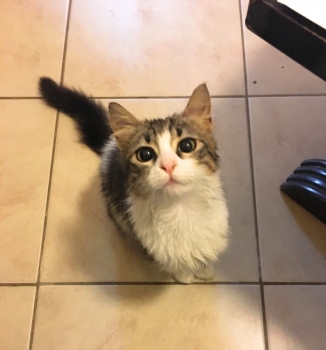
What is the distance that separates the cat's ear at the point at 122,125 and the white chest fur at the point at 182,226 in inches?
5.4

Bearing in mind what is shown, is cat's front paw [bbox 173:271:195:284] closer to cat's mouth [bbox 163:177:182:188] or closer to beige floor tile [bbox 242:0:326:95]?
cat's mouth [bbox 163:177:182:188]

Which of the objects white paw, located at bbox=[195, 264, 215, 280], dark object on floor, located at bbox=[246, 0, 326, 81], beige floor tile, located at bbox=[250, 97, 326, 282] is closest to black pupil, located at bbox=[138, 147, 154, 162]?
dark object on floor, located at bbox=[246, 0, 326, 81]

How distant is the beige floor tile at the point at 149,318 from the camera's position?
1.14m

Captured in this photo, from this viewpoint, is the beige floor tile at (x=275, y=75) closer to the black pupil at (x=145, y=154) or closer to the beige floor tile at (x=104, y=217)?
the beige floor tile at (x=104, y=217)

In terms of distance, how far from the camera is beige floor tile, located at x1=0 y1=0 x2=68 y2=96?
1.48 meters

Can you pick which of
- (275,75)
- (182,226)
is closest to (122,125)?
(182,226)

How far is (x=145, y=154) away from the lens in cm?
85

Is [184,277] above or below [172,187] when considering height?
below

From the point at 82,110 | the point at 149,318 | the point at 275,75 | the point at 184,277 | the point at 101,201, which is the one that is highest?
the point at 275,75

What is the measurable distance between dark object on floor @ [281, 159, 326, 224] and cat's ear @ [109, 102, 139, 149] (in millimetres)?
548

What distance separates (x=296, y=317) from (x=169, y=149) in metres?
0.64

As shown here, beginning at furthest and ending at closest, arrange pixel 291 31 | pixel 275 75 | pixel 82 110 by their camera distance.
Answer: pixel 275 75 < pixel 82 110 < pixel 291 31

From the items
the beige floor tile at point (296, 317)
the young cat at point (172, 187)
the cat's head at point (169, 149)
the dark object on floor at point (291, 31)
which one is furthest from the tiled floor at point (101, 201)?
the dark object on floor at point (291, 31)

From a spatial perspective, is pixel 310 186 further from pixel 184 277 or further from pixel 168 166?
pixel 168 166
